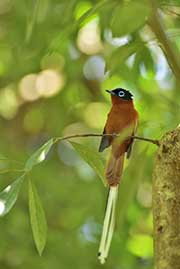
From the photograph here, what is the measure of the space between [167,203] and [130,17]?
1.39 ft

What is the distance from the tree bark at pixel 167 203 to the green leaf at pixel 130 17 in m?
0.29

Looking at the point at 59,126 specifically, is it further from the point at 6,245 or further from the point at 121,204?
the point at 121,204

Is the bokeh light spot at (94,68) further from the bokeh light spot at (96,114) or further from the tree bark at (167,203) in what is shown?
the tree bark at (167,203)

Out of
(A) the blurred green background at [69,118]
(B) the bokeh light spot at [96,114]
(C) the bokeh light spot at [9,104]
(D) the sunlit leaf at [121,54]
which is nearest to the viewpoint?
(D) the sunlit leaf at [121,54]

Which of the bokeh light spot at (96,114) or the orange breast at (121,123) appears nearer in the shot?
the orange breast at (121,123)

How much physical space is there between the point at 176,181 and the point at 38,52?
1.56m

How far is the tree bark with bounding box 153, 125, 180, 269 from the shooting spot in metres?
1.31

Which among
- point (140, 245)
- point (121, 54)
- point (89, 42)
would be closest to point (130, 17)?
point (121, 54)

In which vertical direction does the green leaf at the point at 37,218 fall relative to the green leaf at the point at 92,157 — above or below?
below

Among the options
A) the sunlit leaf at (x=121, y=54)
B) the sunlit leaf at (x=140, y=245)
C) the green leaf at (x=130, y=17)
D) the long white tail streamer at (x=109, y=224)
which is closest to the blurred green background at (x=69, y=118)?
the sunlit leaf at (x=140, y=245)

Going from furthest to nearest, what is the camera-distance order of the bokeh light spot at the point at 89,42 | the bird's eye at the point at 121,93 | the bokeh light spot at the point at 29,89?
the bokeh light spot at the point at 29,89 < the bokeh light spot at the point at 89,42 < the bird's eye at the point at 121,93

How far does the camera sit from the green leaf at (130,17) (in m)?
1.57

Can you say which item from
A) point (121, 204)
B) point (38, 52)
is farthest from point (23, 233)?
point (121, 204)

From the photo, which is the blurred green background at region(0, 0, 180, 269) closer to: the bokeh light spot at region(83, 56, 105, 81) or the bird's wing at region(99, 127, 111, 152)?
the bokeh light spot at region(83, 56, 105, 81)
